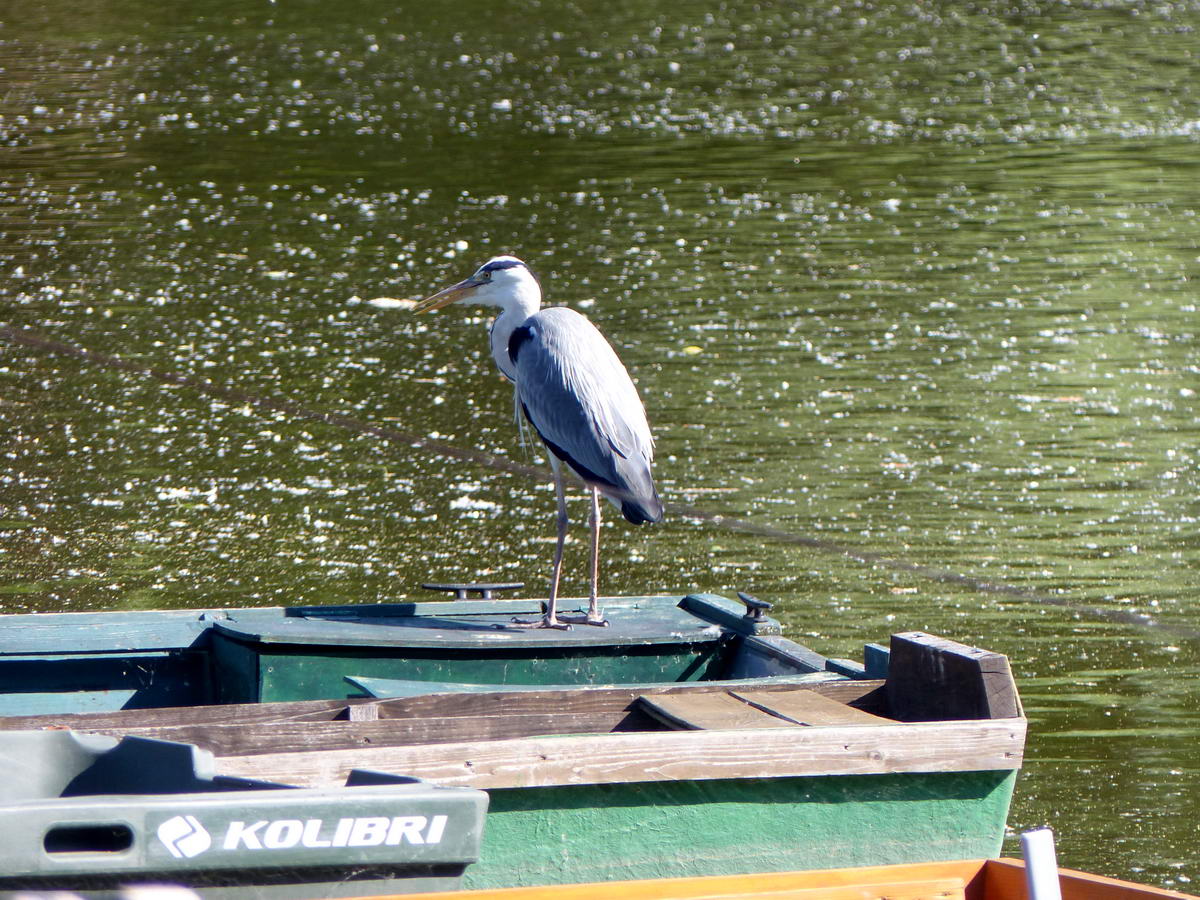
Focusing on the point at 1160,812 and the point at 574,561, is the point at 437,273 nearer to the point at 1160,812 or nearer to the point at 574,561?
the point at 574,561

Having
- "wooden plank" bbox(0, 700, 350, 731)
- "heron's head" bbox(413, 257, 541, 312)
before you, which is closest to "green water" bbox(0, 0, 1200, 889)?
"heron's head" bbox(413, 257, 541, 312)

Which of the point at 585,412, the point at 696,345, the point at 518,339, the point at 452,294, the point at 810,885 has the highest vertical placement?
the point at 452,294

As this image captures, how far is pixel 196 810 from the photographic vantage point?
11.9 feet

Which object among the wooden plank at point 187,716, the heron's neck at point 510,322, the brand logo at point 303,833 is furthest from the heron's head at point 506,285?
the brand logo at point 303,833

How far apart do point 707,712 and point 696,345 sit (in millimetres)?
7172

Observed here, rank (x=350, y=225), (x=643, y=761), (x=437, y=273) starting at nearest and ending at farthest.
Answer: (x=643, y=761) → (x=437, y=273) → (x=350, y=225)

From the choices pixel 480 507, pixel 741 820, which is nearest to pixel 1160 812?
pixel 741 820

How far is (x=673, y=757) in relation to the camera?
14.0 ft

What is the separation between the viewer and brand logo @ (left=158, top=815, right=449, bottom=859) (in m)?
3.61

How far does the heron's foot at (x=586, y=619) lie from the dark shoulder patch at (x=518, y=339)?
2.89 feet

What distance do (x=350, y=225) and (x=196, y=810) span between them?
12.2m

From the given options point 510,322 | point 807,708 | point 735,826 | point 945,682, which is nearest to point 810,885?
point 735,826

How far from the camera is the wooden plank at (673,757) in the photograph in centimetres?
413

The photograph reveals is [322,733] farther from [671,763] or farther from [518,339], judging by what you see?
[518,339]
